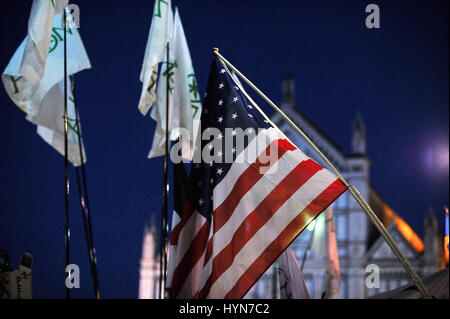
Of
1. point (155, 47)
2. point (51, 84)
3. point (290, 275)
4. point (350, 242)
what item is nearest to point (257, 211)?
point (290, 275)

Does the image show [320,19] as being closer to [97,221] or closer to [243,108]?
[97,221]

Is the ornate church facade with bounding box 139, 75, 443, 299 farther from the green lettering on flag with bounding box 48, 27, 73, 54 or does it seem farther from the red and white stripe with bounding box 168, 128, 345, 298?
the red and white stripe with bounding box 168, 128, 345, 298

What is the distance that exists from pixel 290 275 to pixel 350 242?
2709 centimetres

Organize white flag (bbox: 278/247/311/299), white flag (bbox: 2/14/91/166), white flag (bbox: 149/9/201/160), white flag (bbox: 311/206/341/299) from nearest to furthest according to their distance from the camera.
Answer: white flag (bbox: 278/247/311/299), white flag (bbox: 2/14/91/166), white flag (bbox: 149/9/201/160), white flag (bbox: 311/206/341/299)

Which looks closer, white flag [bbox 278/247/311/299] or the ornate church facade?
white flag [bbox 278/247/311/299]

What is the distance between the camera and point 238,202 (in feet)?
23.6

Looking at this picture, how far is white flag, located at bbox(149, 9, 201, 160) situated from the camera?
39.6 feet

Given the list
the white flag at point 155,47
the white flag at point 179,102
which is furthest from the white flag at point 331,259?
the white flag at point 155,47

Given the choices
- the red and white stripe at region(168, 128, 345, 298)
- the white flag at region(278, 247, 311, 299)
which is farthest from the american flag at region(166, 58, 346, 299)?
the white flag at region(278, 247, 311, 299)

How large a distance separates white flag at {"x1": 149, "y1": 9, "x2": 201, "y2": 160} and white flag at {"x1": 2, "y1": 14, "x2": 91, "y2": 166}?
1396 millimetres

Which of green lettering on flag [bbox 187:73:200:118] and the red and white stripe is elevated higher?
green lettering on flag [bbox 187:73:200:118]

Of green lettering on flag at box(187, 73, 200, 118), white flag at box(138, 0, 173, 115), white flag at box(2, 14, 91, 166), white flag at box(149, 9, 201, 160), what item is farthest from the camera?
green lettering on flag at box(187, 73, 200, 118)

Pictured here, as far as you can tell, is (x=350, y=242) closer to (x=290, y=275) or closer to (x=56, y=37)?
(x=290, y=275)
